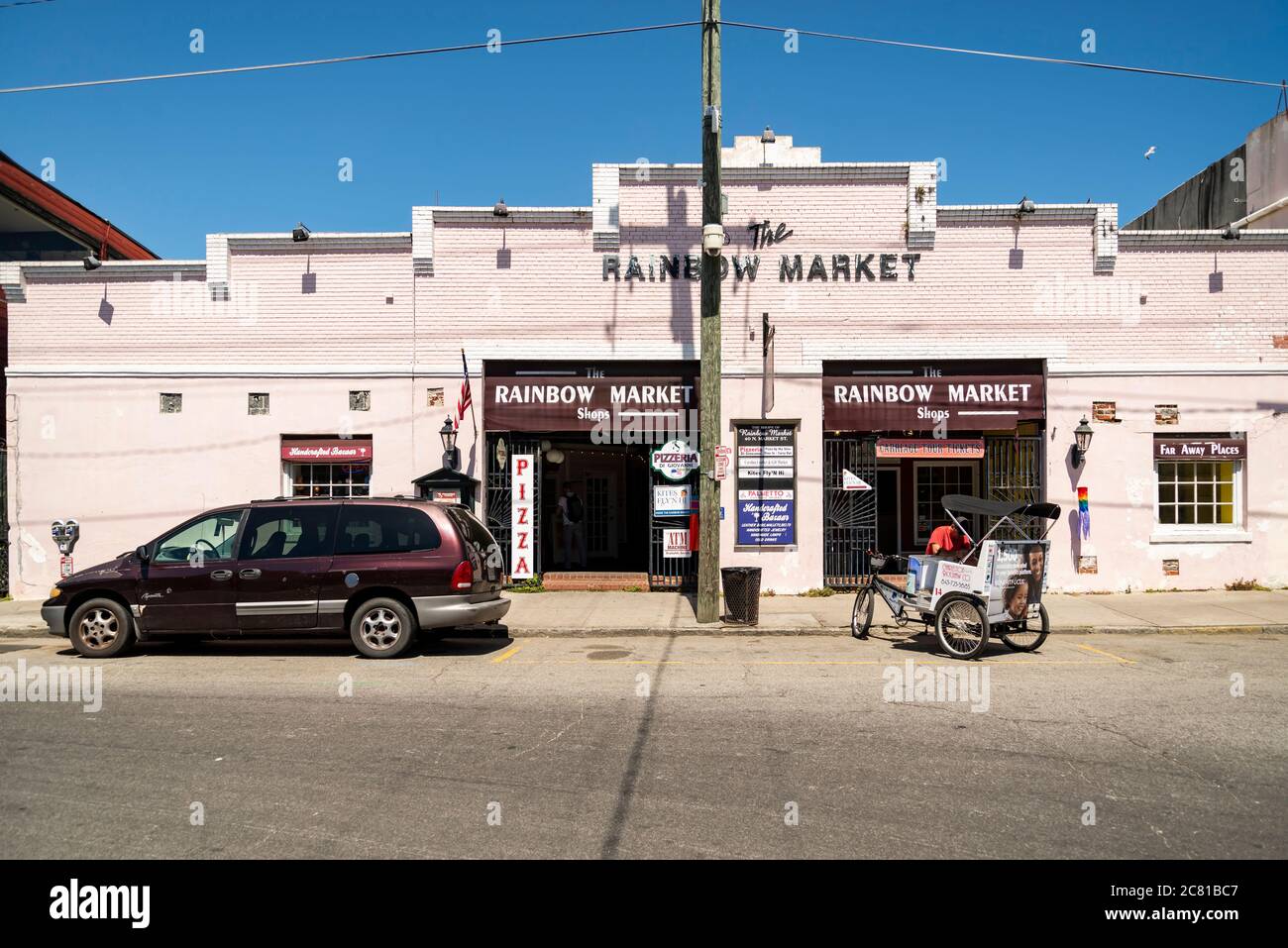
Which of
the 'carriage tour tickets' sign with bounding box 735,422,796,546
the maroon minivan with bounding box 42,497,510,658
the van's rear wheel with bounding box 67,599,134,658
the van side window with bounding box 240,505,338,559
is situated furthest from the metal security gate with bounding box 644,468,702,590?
the van's rear wheel with bounding box 67,599,134,658

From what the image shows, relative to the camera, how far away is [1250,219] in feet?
59.2

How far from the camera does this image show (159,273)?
49.6 ft

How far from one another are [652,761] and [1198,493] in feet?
43.3

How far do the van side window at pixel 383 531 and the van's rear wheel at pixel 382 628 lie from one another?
0.63 m

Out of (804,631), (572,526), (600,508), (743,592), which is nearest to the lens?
(804,631)

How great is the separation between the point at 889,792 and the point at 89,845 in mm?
4493

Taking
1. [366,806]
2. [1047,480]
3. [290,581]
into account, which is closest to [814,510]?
[1047,480]

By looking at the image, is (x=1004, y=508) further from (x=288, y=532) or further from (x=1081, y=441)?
(x=288, y=532)

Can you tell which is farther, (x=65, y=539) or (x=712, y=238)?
(x=65, y=539)

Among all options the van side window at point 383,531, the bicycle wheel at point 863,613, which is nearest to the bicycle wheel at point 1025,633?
the bicycle wheel at point 863,613

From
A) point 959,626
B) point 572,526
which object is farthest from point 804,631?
point 572,526

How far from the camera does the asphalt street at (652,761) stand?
4613 mm
